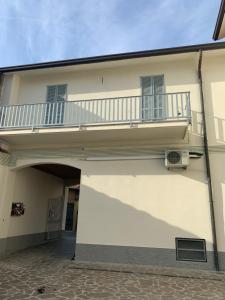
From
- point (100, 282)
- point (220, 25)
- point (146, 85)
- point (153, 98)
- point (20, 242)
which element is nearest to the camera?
point (100, 282)

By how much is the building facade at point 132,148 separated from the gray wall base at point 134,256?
0.03 m

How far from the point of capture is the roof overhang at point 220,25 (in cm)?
721

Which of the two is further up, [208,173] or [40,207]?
[208,173]

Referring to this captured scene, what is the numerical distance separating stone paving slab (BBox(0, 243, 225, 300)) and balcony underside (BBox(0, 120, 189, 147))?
13.2 ft

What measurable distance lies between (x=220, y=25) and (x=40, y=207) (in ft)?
33.8

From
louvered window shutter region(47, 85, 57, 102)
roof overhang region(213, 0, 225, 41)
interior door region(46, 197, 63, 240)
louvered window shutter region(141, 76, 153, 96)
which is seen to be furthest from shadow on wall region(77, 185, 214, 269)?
roof overhang region(213, 0, 225, 41)

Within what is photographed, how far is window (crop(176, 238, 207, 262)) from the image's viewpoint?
771 centimetres

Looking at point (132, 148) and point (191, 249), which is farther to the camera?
point (132, 148)

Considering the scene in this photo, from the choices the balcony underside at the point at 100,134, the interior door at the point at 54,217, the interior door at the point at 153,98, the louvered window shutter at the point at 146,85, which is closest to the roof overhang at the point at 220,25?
the interior door at the point at 153,98

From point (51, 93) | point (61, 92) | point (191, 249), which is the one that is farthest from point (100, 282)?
point (51, 93)

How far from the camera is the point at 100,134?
8.62 m

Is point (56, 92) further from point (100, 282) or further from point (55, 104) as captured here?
point (100, 282)

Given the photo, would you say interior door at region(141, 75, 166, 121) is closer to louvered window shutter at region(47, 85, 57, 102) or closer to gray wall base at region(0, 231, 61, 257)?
louvered window shutter at region(47, 85, 57, 102)

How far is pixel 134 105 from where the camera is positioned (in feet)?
30.1
